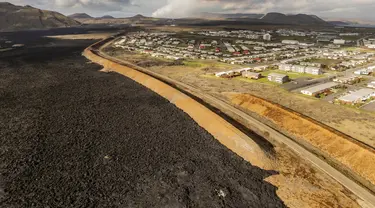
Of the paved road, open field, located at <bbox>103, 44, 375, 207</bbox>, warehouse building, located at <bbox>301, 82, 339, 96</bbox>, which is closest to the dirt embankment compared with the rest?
open field, located at <bbox>103, 44, 375, 207</bbox>

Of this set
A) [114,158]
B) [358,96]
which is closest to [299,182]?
[114,158]

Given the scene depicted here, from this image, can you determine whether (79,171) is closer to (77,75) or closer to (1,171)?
(1,171)

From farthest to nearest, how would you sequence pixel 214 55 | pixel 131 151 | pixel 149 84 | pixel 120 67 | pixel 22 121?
pixel 214 55 < pixel 120 67 < pixel 149 84 < pixel 22 121 < pixel 131 151

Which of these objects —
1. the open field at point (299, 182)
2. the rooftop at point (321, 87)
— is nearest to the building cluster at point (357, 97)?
the rooftop at point (321, 87)

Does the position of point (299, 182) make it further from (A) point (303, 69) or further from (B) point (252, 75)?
(A) point (303, 69)

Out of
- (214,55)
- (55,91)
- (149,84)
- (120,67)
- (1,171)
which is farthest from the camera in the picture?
(214,55)

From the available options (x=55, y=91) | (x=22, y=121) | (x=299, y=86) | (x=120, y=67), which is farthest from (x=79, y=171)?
(x=120, y=67)
